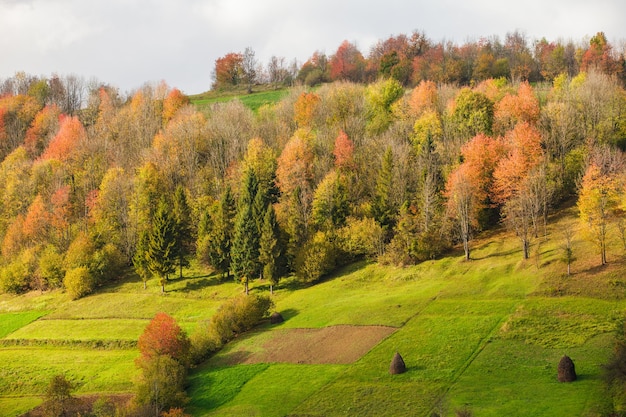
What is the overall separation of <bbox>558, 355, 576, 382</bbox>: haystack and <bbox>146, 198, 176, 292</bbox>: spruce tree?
5590cm

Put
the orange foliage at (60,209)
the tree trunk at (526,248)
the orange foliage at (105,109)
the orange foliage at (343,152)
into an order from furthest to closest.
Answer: the orange foliage at (105,109) < the orange foliage at (60,209) < the orange foliage at (343,152) < the tree trunk at (526,248)

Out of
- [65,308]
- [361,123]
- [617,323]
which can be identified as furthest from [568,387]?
[361,123]

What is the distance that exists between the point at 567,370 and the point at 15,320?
68.2 m

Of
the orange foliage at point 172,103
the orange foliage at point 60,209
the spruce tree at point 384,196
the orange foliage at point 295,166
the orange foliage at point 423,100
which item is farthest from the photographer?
the orange foliage at point 172,103

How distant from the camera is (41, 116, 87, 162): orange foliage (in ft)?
405

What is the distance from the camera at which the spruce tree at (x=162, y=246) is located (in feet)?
283

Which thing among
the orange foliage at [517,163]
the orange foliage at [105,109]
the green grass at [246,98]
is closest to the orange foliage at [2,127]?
the orange foliage at [105,109]

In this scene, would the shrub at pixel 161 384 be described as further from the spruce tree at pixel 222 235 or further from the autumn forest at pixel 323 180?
the spruce tree at pixel 222 235

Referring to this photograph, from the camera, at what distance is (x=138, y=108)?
143 m

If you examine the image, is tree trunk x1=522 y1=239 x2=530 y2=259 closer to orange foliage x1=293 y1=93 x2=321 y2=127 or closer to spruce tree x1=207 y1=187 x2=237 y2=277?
spruce tree x1=207 y1=187 x2=237 y2=277

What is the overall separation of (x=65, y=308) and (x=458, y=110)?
66972 millimetres

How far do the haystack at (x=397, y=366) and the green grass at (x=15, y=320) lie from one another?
50.7m

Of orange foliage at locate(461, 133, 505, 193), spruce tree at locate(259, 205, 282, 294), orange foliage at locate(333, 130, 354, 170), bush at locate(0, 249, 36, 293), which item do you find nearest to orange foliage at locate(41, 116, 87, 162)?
bush at locate(0, 249, 36, 293)

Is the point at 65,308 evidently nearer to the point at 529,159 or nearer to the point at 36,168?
the point at 36,168
